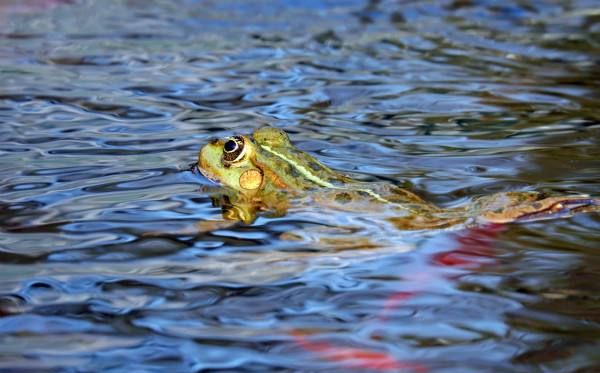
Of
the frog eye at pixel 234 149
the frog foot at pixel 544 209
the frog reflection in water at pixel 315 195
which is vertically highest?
the frog eye at pixel 234 149

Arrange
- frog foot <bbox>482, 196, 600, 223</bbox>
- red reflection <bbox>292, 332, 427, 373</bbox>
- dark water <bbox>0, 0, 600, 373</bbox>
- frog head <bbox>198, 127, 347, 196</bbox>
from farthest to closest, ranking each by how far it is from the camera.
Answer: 1. frog head <bbox>198, 127, 347, 196</bbox>
2. frog foot <bbox>482, 196, 600, 223</bbox>
3. dark water <bbox>0, 0, 600, 373</bbox>
4. red reflection <bbox>292, 332, 427, 373</bbox>

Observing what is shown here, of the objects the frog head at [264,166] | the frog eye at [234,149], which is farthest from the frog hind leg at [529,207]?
the frog eye at [234,149]

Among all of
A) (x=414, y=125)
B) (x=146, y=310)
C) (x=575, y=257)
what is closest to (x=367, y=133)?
(x=414, y=125)

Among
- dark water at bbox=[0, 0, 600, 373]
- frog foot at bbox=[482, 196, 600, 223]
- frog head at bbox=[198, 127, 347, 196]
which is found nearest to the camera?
dark water at bbox=[0, 0, 600, 373]

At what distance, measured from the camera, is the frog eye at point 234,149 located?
164 inches

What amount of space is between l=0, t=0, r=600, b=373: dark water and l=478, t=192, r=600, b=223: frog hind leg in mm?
56

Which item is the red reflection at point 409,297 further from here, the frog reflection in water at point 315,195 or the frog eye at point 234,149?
the frog eye at point 234,149

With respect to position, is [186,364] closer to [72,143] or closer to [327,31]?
[72,143]

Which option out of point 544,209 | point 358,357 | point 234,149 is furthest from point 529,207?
point 358,357

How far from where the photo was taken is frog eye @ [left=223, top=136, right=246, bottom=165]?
4156 millimetres

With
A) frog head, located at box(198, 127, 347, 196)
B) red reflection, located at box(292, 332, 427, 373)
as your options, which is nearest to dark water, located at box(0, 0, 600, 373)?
red reflection, located at box(292, 332, 427, 373)

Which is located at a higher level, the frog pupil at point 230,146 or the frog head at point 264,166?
the frog pupil at point 230,146

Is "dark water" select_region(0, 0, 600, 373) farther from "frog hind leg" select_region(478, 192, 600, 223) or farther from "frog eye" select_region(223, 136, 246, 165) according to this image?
"frog eye" select_region(223, 136, 246, 165)

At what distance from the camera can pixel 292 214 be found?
391 cm
